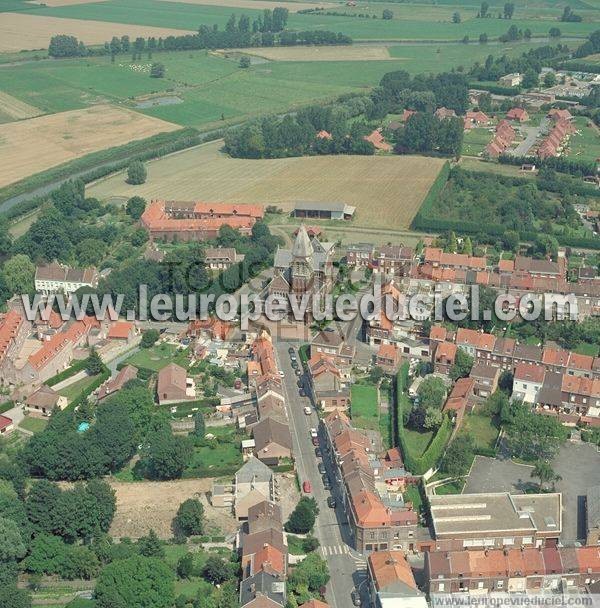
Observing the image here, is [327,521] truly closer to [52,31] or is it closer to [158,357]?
[158,357]

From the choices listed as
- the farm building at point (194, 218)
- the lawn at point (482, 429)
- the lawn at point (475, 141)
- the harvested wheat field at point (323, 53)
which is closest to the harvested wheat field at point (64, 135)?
the farm building at point (194, 218)

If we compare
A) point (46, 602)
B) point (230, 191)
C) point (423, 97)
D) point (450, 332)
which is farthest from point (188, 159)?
point (46, 602)

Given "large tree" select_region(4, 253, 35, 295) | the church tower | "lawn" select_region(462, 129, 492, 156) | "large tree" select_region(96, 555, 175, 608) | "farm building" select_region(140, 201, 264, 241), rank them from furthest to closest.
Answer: "lawn" select_region(462, 129, 492, 156) → "farm building" select_region(140, 201, 264, 241) → "large tree" select_region(4, 253, 35, 295) → the church tower → "large tree" select_region(96, 555, 175, 608)

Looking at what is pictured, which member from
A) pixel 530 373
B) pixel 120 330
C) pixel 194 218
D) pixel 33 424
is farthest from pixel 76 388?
pixel 194 218

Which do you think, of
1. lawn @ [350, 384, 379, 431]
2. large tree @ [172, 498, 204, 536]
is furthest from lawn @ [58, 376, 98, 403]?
lawn @ [350, 384, 379, 431]

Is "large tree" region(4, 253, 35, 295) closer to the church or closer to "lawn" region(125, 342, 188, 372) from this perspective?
"lawn" region(125, 342, 188, 372)

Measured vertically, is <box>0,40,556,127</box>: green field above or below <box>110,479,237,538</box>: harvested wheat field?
above

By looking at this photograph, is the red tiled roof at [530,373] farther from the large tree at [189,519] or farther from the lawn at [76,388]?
the lawn at [76,388]

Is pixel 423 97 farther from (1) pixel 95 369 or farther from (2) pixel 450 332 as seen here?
(1) pixel 95 369
